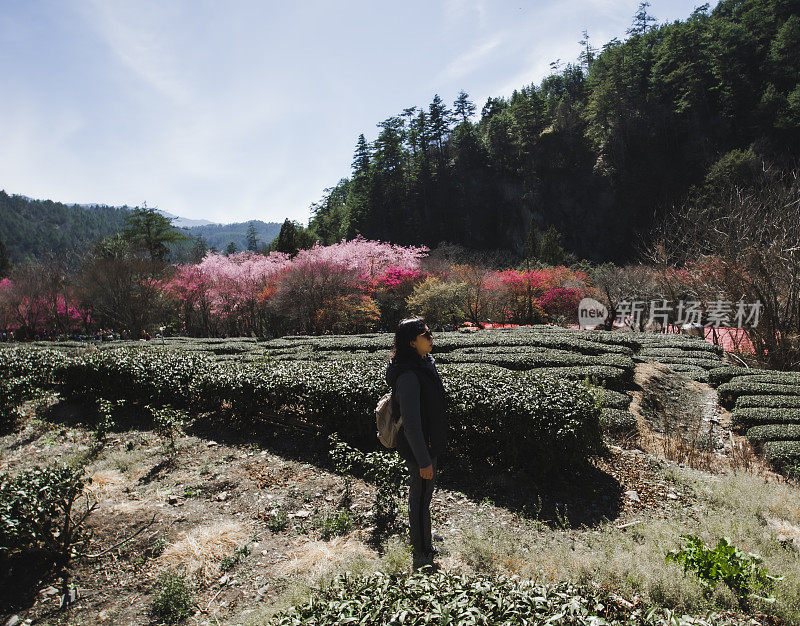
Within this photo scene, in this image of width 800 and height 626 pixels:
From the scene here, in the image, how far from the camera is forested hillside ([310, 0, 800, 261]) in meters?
43.6

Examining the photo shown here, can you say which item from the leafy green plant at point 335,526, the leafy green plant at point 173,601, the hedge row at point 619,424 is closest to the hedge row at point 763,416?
the hedge row at point 619,424

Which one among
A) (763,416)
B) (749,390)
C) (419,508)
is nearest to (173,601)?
(419,508)

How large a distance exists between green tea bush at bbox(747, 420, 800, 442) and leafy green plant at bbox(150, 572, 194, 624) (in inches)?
316

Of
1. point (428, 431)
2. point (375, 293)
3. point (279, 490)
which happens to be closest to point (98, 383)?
point (279, 490)

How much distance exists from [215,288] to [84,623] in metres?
22.3

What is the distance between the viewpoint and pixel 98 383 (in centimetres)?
790

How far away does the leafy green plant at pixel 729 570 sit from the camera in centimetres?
233

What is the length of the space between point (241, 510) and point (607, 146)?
61.4 metres

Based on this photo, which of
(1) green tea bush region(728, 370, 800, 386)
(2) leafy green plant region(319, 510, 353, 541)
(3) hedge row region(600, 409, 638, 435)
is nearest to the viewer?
(2) leafy green plant region(319, 510, 353, 541)

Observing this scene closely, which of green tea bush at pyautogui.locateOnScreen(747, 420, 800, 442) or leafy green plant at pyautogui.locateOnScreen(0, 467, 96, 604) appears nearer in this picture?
leafy green plant at pyautogui.locateOnScreen(0, 467, 96, 604)

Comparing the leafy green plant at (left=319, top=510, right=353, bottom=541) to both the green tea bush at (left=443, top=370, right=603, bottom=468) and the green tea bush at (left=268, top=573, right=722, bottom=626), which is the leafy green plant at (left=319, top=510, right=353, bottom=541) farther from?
the green tea bush at (left=443, top=370, right=603, bottom=468)

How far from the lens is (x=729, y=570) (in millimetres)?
2348

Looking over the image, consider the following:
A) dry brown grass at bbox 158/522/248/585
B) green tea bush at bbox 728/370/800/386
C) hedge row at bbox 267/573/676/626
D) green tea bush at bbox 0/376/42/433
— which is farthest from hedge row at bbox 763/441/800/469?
green tea bush at bbox 0/376/42/433

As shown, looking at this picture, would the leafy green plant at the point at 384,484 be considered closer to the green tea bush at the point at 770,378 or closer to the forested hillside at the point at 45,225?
the green tea bush at the point at 770,378
